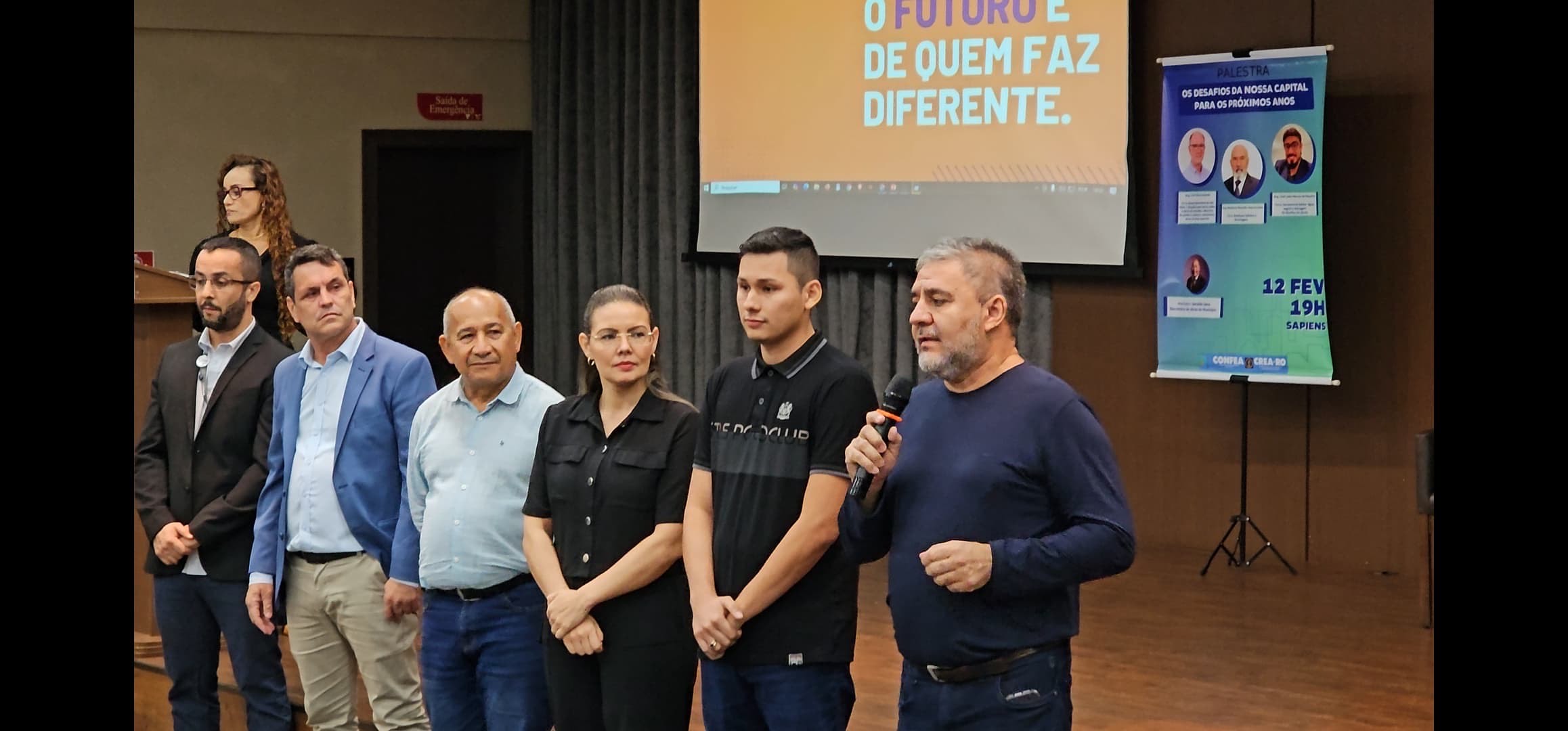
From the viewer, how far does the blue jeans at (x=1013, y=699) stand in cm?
269

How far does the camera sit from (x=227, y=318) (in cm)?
426

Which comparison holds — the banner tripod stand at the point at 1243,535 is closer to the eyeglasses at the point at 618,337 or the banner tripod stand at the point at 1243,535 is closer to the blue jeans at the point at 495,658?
the blue jeans at the point at 495,658

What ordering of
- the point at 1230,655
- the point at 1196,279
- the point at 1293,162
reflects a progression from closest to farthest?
the point at 1230,655 < the point at 1293,162 < the point at 1196,279

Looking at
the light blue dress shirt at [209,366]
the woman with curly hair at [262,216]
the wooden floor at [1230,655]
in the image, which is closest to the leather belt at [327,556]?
the light blue dress shirt at [209,366]

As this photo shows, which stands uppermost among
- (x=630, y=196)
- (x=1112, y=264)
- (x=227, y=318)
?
(x=630, y=196)

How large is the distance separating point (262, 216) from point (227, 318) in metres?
1.12

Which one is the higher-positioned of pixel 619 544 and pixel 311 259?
pixel 311 259

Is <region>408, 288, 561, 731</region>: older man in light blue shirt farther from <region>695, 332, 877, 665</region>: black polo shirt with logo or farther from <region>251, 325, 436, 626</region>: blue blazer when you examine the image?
<region>695, 332, 877, 665</region>: black polo shirt with logo

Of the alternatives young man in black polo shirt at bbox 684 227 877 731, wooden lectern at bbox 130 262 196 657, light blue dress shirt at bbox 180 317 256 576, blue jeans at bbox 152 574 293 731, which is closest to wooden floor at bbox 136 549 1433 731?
wooden lectern at bbox 130 262 196 657

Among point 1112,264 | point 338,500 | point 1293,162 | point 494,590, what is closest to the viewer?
point 494,590

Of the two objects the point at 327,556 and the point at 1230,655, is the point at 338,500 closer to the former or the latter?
the point at 327,556

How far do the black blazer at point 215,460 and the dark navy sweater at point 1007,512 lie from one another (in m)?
2.09

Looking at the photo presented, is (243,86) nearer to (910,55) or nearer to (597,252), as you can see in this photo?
(597,252)

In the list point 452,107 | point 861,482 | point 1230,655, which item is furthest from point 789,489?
point 452,107
